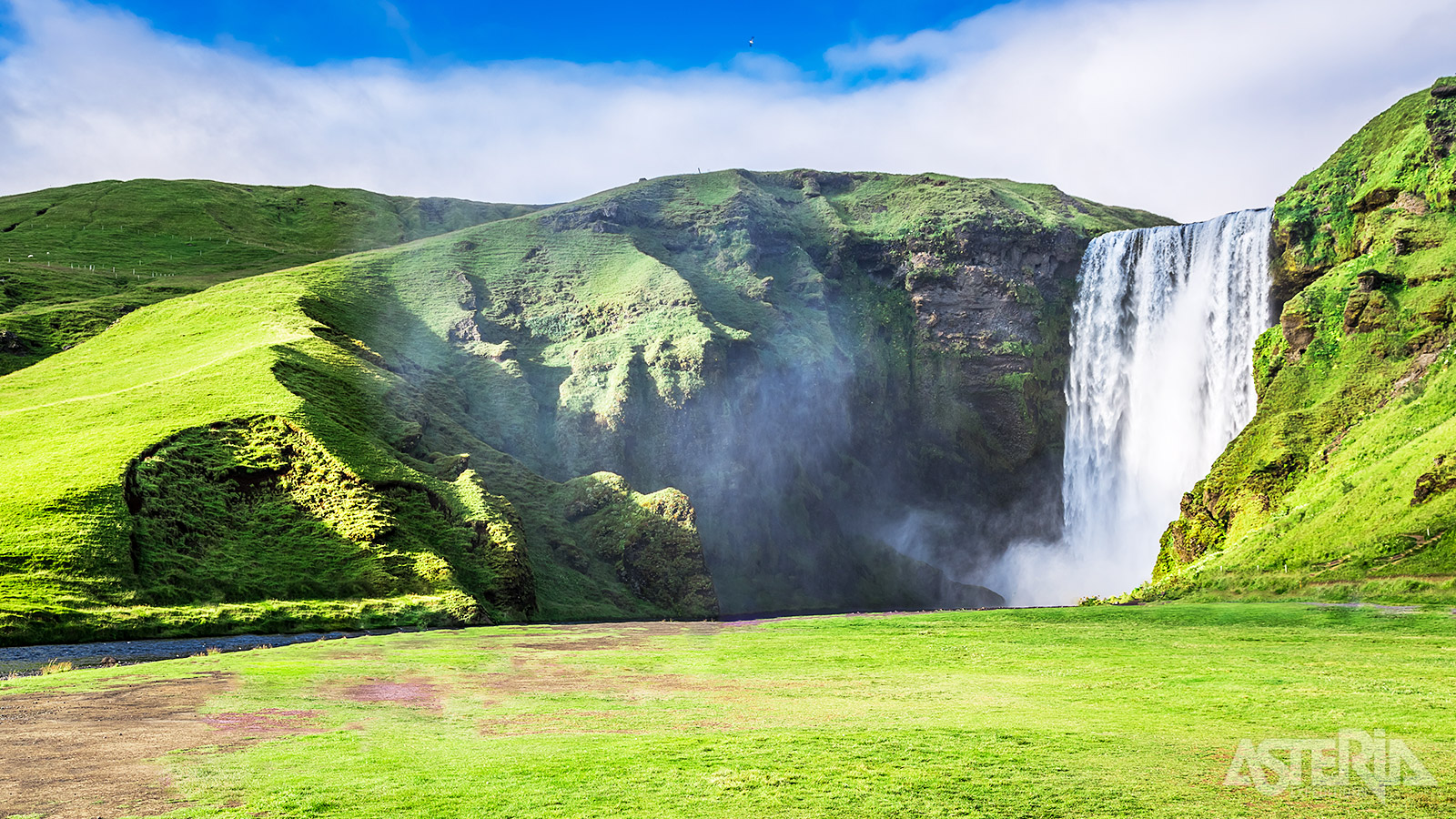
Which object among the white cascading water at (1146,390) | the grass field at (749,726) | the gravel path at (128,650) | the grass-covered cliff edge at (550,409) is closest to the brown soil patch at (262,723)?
the grass field at (749,726)

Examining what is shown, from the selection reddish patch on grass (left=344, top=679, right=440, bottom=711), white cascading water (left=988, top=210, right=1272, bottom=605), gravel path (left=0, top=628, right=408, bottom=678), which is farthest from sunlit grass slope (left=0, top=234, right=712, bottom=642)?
white cascading water (left=988, top=210, right=1272, bottom=605)

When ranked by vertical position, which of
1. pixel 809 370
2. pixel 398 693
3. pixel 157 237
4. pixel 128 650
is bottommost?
pixel 128 650

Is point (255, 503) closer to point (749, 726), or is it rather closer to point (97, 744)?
point (97, 744)

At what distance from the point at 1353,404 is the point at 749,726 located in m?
71.5

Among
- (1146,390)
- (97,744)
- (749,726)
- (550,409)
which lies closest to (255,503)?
(550,409)

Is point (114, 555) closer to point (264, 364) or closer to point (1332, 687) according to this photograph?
point (264, 364)

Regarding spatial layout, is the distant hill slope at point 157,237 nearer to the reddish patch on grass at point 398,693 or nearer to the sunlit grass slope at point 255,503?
the sunlit grass slope at point 255,503

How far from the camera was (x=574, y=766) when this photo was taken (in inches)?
714

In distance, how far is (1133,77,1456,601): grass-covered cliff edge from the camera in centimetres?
5572

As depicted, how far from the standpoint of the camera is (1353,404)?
7600 centimetres

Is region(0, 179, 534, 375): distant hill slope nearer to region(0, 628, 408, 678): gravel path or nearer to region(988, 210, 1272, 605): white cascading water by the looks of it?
region(0, 628, 408, 678): gravel path

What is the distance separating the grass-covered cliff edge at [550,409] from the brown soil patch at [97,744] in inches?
1027

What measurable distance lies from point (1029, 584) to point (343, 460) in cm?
7432

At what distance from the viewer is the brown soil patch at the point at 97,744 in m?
15.3
